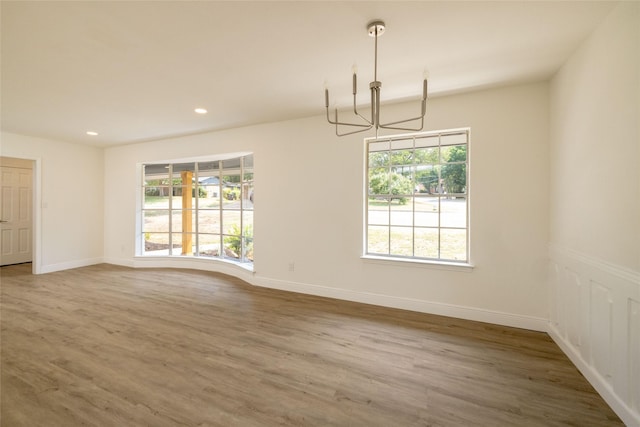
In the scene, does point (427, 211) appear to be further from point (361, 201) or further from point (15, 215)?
point (15, 215)

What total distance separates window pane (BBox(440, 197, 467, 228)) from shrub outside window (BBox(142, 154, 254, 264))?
297cm

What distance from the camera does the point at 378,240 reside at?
3.54 meters

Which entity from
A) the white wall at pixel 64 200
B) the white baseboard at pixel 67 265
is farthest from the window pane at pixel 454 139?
the white baseboard at pixel 67 265

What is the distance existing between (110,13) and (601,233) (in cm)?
357

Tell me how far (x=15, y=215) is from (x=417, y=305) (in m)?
8.28

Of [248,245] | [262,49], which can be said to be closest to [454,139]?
[262,49]

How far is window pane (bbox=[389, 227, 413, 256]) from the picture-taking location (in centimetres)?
336

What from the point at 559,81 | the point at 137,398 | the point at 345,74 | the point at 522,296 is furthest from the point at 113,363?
the point at 559,81

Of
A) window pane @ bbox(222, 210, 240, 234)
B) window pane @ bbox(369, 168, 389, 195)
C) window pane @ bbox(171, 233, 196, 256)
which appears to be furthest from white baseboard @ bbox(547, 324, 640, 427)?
window pane @ bbox(171, 233, 196, 256)

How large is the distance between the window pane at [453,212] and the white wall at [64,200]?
672 cm

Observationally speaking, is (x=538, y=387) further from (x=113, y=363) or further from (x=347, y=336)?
(x=113, y=363)

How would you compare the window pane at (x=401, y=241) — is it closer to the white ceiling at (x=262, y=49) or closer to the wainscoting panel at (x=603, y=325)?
the wainscoting panel at (x=603, y=325)

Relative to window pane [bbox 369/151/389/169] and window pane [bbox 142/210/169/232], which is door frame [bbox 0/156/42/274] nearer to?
window pane [bbox 142/210/169/232]

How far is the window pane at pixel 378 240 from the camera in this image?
3489mm
